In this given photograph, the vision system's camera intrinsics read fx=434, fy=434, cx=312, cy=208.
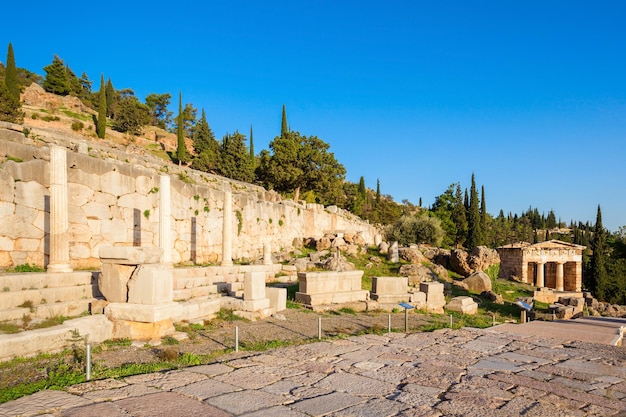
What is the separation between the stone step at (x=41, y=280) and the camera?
784 centimetres

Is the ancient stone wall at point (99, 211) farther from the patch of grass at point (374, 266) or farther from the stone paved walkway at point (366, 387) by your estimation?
the stone paved walkway at point (366, 387)

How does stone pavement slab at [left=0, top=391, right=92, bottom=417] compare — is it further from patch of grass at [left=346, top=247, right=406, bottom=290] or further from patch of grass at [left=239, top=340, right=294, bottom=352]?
patch of grass at [left=346, top=247, right=406, bottom=290]

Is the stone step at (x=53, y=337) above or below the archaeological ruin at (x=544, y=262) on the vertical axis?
above

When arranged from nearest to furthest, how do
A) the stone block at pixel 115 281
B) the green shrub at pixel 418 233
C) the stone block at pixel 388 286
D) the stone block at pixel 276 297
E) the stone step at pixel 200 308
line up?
the stone block at pixel 115 281 → the stone step at pixel 200 308 → the stone block at pixel 276 297 → the stone block at pixel 388 286 → the green shrub at pixel 418 233

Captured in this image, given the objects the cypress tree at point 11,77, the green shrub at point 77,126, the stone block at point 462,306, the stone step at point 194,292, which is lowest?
the stone block at point 462,306

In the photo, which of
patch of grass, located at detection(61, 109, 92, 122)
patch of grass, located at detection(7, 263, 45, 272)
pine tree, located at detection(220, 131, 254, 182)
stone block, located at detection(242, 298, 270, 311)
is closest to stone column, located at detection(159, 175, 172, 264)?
stone block, located at detection(242, 298, 270, 311)

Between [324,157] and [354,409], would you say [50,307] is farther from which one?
[324,157]

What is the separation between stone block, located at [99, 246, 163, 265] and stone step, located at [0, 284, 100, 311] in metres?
1.06

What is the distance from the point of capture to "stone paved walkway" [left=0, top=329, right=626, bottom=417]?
14.1 feet

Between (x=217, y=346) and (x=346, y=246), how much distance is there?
58.5 feet

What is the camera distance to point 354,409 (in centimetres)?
438

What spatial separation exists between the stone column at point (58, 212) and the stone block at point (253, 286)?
4.04 m

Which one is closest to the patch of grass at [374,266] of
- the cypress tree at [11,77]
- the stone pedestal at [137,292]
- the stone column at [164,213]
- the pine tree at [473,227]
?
the stone column at [164,213]

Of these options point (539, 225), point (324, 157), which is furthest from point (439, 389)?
point (539, 225)
